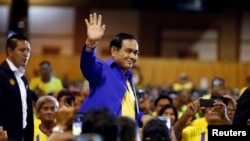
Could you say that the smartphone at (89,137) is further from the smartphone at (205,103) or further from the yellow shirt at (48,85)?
the yellow shirt at (48,85)

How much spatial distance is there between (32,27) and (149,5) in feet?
13.1

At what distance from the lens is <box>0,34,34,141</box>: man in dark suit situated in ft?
21.2

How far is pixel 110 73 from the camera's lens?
6121mm

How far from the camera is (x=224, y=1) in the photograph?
71.1 ft

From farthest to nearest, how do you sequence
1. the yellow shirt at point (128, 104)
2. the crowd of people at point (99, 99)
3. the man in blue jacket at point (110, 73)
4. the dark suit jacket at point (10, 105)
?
the dark suit jacket at point (10, 105) < the yellow shirt at point (128, 104) < the man in blue jacket at point (110, 73) < the crowd of people at point (99, 99)

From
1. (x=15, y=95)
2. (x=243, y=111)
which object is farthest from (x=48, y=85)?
(x=243, y=111)

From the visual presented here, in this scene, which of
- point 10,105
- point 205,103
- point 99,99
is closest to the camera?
point 99,99

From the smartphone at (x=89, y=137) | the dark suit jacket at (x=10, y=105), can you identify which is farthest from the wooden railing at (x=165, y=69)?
the smartphone at (x=89, y=137)

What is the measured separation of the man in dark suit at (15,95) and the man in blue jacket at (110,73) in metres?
0.73

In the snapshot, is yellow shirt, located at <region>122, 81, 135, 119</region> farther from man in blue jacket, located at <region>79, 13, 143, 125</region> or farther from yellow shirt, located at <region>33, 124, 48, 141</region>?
yellow shirt, located at <region>33, 124, 48, 141</region>

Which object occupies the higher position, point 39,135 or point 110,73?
point 110,73

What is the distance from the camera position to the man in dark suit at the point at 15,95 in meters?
6.46

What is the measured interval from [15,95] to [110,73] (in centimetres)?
85

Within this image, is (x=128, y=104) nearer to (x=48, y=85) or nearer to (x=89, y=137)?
(x=89, y=137)
